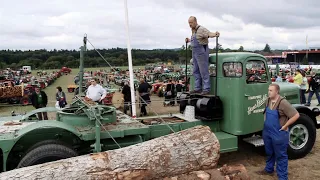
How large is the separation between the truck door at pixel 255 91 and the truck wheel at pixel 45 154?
3492 mm

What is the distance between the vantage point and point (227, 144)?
593 cm

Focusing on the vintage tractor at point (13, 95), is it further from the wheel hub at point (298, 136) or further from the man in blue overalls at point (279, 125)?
the man in blue overalls at point (279, 125)

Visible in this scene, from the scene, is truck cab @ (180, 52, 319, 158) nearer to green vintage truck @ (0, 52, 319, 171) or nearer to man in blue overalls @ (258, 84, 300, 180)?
green vintage truck @ (0, 52, 319, 171)

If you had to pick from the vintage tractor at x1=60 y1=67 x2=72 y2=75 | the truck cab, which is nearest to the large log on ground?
the truck cab

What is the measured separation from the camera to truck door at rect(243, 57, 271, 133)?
6118mm

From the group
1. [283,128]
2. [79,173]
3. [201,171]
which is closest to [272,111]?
[283,128]

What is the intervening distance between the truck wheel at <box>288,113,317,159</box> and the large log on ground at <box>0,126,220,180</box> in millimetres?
2475

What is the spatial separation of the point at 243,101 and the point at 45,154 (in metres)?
3.76

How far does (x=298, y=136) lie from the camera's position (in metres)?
6.66

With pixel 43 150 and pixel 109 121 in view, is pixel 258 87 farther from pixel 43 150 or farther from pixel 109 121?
pixel 43 150

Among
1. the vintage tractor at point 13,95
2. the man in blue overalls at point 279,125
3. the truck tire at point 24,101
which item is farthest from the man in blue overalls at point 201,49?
the vintage tractor at point 13,95

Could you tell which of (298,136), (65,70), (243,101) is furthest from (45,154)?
(65,70)

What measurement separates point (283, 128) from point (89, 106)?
3.32 m

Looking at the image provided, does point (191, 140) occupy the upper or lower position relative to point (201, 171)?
upper
